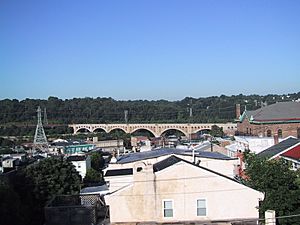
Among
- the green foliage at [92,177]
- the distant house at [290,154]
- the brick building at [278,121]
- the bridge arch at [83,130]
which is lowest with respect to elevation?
the green foliage at [92,177]

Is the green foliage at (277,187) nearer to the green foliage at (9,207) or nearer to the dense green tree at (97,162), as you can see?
the green foliage at (9,207)

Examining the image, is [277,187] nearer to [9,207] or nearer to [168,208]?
[168,208]

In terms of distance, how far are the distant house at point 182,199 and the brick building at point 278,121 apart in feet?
122

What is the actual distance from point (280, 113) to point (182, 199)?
1608 inches

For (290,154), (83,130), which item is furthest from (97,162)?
(83,130)

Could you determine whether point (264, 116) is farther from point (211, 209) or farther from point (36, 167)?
point (211, 209)

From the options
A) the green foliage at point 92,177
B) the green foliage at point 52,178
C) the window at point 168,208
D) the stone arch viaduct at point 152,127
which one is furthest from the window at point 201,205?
the stone arch viaduct at point 152,127

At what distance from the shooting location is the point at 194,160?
875 inches

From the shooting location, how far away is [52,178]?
121ft

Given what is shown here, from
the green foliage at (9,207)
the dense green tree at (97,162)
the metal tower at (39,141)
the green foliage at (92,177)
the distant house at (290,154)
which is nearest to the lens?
the green foliage at (9,207)

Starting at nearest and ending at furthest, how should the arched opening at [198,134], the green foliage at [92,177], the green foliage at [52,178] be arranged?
the green foliage at [52,178]
the green foliage at [92,177]
the arched opening at [198,134]

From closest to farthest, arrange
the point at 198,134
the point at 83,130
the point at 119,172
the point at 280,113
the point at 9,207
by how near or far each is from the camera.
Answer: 1. the point at 119,172
2. the point at 9,207
3. the point at 280,113
4. the point at 198,134
5. the point at 83,130

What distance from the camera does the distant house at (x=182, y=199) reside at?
17.0m

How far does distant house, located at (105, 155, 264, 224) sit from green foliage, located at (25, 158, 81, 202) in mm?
18990
